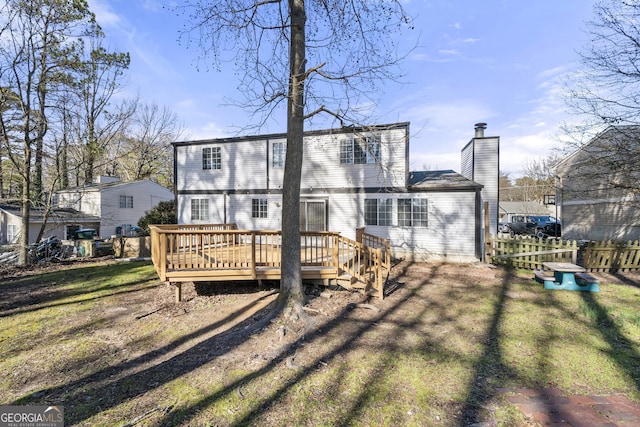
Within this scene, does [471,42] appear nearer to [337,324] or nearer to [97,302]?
[337,324]

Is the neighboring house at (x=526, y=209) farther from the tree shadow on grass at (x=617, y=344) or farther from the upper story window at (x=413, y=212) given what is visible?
the tree shadow on grass at (x=617, y=344)

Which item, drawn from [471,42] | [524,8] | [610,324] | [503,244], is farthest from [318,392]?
[524,8]

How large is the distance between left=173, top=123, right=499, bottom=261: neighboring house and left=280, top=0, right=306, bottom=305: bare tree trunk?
4.79m

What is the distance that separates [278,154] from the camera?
13.4 metres

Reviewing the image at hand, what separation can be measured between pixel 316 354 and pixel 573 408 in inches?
120

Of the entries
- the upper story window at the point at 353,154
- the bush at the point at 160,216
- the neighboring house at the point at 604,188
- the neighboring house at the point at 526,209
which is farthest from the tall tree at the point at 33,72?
the neighboring house at the point at 526,209

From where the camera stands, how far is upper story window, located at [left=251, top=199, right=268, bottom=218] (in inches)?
537

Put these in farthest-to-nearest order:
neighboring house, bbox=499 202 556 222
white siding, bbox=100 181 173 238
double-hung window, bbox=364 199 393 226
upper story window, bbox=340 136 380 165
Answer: neighboring house, bbox=499 202 556 222 → white siding, bbox=100 181 173 238 → upper story window, bbox=340 136 380 165 → double-hung window, bbox=364 199 393 226

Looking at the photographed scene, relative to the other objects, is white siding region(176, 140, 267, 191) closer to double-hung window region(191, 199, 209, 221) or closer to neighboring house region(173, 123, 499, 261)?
neighboring house region(173, 123, 499, 261)

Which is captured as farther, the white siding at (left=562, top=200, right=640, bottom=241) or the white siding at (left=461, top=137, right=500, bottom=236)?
the white siding at (left=562, top=200, right=640, bottom=241)

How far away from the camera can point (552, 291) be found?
7828 mm

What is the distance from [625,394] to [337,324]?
3881 mm

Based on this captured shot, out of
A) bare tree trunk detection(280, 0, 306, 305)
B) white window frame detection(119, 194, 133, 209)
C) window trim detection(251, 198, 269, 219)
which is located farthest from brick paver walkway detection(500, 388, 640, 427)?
white window frame detection(119, 194, 133, 209)

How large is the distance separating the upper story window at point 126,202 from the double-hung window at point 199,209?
12302mm
